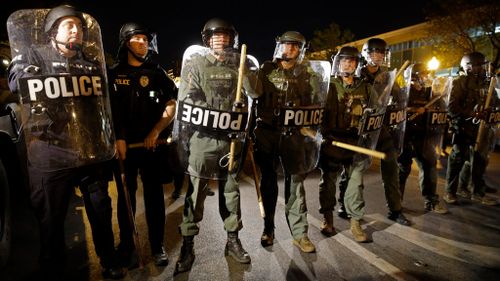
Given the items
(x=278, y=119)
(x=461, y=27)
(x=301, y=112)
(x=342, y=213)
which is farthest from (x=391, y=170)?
(x=461, y=27)

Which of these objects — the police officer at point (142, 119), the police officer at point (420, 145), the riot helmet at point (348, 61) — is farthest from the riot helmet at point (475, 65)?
the police officer at point (142, 119)

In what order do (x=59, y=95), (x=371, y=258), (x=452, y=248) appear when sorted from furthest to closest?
(x=452, y=248), (x=371, y=258), (x=59, y=95)

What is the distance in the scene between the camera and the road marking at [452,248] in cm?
337

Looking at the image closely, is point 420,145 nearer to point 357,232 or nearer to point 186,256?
point 357,232

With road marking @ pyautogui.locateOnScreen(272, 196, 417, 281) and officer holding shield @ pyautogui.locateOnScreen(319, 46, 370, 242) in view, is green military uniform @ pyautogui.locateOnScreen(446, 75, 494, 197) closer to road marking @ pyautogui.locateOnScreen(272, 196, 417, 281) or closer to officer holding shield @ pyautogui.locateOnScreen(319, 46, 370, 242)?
officer holding shield @ pyautogui.locateOnScreen(319, 46, 370, 242)

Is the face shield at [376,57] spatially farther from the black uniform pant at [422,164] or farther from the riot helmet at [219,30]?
the riot helmet at [219,30]

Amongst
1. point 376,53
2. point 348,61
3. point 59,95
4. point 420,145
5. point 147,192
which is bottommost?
point 147,192

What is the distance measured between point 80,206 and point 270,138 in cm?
306

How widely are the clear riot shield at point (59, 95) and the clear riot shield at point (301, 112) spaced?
5.25 feet

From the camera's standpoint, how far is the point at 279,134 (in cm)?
337

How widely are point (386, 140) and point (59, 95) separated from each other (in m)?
3.49

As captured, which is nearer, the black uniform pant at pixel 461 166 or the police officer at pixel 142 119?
the police officer at pixel 142 119

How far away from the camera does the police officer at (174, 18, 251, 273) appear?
9.68 ft

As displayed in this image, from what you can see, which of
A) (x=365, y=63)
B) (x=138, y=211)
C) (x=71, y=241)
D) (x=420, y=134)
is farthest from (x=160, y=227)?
(x=420, y=134)
